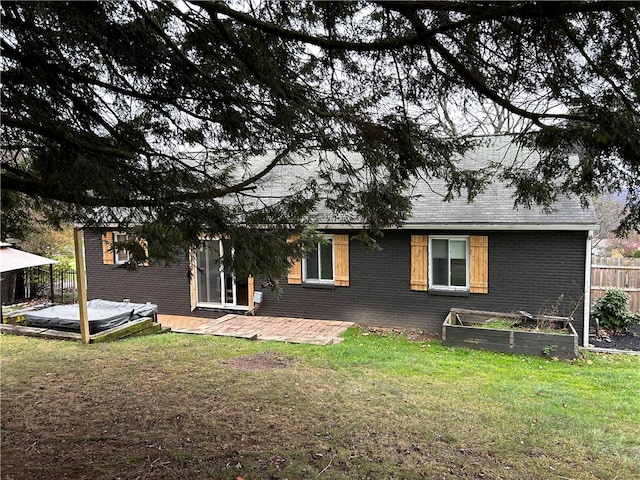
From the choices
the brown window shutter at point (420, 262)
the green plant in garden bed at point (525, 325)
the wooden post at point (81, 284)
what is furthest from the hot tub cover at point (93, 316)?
the green plant in garden bed at point (525, 325)

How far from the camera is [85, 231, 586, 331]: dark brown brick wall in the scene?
8.50 metres

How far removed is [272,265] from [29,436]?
8.89ft

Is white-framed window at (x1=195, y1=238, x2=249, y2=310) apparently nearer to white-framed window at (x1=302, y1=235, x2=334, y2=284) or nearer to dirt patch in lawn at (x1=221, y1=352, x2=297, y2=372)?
white-framed window at (x1=302, y1=235, x2=334, y2=284)

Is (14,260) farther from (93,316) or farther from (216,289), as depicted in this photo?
(216,289)

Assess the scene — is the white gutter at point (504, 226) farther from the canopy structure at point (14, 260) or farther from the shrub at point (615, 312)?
the canopy structure at point (14, 260)

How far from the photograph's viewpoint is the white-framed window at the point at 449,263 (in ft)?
30.5

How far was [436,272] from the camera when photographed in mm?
9539

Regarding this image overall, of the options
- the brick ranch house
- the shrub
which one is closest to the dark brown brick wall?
the brick ranch house

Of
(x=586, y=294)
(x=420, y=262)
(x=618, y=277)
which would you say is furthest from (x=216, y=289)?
(x=618, y=277)

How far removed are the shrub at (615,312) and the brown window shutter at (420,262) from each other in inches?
154

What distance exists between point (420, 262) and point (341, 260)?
1.83 metres

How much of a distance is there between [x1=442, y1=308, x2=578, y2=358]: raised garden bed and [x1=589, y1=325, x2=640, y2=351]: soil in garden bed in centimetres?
97

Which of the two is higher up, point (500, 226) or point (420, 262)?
point (500, 226)

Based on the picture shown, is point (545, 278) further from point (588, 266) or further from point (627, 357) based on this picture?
point (627, 357)
